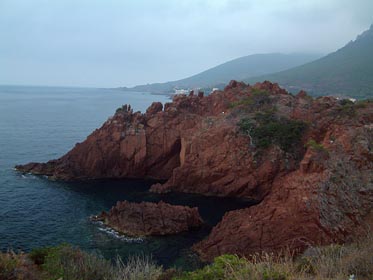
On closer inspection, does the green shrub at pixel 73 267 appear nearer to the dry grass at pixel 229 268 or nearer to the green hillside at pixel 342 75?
the dry grass at pixel 229 268

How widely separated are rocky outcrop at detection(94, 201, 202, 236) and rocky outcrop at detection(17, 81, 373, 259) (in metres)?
3.64

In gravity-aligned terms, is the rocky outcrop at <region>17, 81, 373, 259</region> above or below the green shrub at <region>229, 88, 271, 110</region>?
below

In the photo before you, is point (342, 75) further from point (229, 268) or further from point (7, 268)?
point (7, 268)

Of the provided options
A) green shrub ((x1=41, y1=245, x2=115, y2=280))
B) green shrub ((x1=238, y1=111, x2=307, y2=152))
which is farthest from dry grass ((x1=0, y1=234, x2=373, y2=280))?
green shrub ((x1=238, y1=111, x2=307, y2=152))

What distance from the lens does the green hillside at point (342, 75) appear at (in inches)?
4375

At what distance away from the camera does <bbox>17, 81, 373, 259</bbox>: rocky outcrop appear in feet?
99.6

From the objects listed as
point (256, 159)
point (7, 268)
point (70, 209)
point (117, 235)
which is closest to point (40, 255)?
point (7, 268)

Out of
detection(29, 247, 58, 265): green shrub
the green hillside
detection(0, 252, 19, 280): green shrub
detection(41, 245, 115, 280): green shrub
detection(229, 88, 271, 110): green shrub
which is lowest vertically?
detection(29, 247, 58, 265): green shrub

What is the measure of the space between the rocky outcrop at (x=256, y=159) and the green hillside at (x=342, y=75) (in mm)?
56166

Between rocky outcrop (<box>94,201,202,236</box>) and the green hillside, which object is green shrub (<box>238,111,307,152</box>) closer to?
rocky outcrop (<box>94,201,202,236</box>)

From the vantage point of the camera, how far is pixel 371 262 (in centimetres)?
1191

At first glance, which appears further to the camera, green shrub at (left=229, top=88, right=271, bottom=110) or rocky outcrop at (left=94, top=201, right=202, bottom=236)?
green shrub at (left=229, top=88, right=271, bottom=110)

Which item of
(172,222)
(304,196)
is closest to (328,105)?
(304,196)

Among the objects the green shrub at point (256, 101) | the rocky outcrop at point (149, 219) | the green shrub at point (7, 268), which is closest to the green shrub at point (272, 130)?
the green shrub at point (256, 101)
